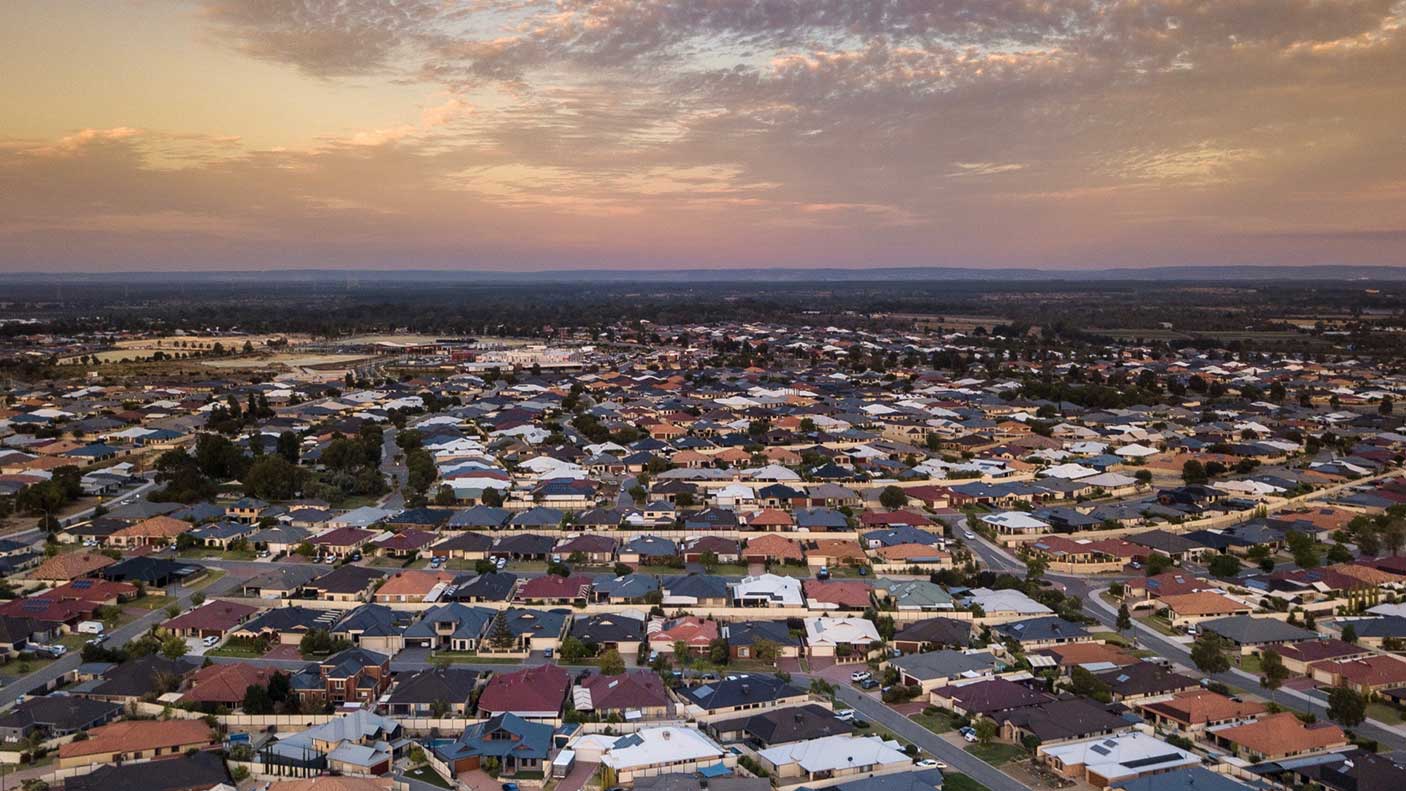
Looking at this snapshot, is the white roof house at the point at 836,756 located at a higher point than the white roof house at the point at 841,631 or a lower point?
lower

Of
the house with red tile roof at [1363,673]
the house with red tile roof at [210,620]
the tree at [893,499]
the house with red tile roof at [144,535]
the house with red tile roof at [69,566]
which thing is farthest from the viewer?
the tree at [893,499]

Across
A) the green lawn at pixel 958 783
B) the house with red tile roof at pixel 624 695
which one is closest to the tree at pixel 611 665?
the house with red tile roof at pixel 624 695

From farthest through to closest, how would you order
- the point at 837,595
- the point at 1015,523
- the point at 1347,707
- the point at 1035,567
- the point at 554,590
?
the point at 1015,523, the point at 1035,567, the point at 554,590, the point at 837,595, the point at 1347,707

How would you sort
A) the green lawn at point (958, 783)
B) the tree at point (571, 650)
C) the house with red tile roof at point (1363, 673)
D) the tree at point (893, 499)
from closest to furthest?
1. the green lawn at point (958, 783)
2. the house with red tile roof at point (1363, 673)
3. the tree at point (571, 650)
4. the tree at point (893, 499)

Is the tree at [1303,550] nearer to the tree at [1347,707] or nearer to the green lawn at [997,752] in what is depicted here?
the tree at [1347,707]

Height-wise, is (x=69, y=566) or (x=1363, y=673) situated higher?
(x=69, y=566)

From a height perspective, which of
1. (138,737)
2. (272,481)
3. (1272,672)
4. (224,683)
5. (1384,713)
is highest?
(272,481)

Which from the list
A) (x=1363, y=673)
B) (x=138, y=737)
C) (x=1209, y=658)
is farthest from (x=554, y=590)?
(x=1363, y=673)

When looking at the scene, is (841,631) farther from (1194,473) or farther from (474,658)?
(1194,473)
